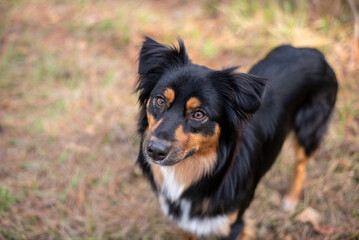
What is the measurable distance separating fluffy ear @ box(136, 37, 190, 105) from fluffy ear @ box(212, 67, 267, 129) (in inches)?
14.5

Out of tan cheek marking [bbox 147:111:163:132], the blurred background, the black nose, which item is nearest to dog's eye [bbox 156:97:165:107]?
tan cheek marking [bbox 147:111:163:132]

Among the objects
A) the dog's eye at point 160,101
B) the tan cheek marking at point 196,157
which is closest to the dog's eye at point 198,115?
the tan cheek marking at point 196,157

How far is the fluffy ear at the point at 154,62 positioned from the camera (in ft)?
8.25

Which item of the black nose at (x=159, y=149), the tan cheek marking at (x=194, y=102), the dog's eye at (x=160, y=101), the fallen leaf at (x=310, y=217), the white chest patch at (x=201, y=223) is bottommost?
the fallen leaf at (x=310, y=217)

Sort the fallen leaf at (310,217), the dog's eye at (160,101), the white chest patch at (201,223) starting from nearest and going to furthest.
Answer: the dog's eye at (160,101)
the white chest patch at (201,223)
the fallen leaf at (310,217)

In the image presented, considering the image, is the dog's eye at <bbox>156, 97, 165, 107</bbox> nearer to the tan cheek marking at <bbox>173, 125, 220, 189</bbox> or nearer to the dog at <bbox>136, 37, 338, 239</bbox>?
the dog at <bbox>136, 37, 338, 239</bbox>

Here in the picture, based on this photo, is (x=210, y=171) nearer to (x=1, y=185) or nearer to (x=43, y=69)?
(x=1, y=185)

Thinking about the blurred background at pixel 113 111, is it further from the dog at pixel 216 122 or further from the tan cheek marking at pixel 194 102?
the tan cheek marking at pixel 194 102

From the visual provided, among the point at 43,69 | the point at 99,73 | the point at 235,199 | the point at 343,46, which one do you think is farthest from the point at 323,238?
the point at 43,69

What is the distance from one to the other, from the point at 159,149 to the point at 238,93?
27.5 inches

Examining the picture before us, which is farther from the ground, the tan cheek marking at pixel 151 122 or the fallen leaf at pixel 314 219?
the tan cheek marking at pixel 151 122

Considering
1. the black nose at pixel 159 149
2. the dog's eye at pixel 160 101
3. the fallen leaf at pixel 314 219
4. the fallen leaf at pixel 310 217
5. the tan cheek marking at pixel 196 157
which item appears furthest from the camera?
the fallen leaf at pixel 310 217

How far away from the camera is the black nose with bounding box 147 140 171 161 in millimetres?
2131

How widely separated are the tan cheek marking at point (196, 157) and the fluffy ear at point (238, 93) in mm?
170
